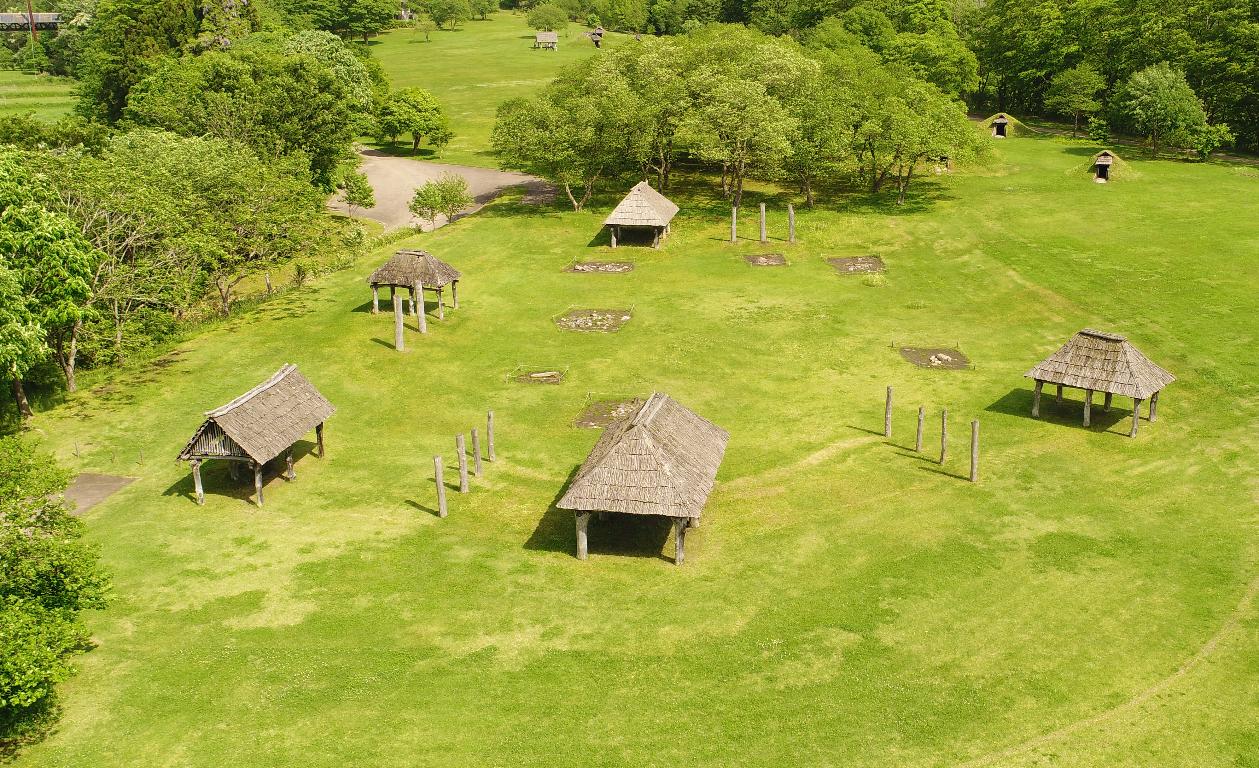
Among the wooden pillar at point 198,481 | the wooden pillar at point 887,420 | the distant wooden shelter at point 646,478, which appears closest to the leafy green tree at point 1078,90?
the wooden pillar at point 887,420

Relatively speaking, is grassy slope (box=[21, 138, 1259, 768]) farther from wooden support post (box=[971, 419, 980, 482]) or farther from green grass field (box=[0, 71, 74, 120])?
green grass field (box=[0, 71, 74, 120])

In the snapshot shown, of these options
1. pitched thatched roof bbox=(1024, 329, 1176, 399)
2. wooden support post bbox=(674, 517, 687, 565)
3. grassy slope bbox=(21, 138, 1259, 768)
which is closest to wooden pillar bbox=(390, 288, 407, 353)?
grassy slope bbox=(21, 138, 1259, 768)

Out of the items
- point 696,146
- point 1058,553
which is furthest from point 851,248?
point 1058,553

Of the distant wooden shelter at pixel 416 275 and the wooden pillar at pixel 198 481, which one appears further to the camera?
the distant wooden shelter at pixel 416 275

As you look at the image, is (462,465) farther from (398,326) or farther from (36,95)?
(36,95)

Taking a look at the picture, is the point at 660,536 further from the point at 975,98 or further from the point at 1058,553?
the point at 975,98

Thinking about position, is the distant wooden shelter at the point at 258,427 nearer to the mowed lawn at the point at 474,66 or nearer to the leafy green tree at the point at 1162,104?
the mowed lawn at the point at 474,66

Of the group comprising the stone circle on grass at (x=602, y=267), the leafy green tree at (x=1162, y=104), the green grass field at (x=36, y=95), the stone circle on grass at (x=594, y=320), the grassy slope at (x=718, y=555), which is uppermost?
the green grass field at (x=36, y=95)
